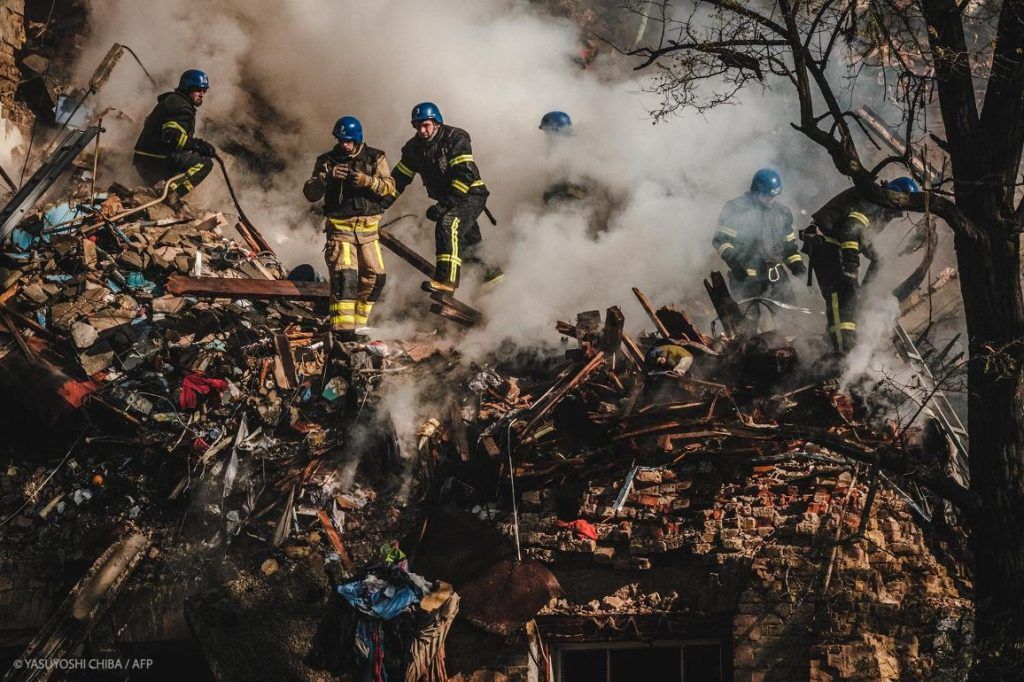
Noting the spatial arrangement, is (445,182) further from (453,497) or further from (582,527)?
(582,527)

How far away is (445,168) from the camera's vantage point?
31.1 feet

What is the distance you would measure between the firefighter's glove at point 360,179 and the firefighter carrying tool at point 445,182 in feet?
1.12

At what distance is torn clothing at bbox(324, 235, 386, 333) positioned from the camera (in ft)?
29.2

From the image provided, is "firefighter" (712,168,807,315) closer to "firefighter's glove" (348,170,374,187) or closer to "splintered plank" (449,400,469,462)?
"splintered plank" (449,400,469,462)

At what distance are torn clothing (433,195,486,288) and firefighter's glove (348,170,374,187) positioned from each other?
707 mm

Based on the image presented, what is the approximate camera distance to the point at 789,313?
29.1 feet

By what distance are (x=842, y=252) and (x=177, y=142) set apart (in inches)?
262

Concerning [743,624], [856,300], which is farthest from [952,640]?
[856,300]

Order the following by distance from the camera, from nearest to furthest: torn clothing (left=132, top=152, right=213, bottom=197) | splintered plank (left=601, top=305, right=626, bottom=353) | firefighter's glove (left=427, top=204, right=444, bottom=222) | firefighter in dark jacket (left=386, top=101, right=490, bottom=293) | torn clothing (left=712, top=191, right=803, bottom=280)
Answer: splintered plank (left=601, top=305, right=626, bottom=353) < torn clothing (left=712, top=191, right=803, bottom=280) < firefighter in dark jacket (left=386, top=101, right=490, bottom=293) < firefighter's glove (left=427, top=204, right=444, bottom=222) < torn clothing (left=132, top=152, right=213, bottom=197)

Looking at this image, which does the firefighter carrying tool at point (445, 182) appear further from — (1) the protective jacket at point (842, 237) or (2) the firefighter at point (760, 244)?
(1) the protective jacket at point (842, 237)

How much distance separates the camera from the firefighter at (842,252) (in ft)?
25.6

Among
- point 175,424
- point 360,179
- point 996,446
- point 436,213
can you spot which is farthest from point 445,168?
point 996,446

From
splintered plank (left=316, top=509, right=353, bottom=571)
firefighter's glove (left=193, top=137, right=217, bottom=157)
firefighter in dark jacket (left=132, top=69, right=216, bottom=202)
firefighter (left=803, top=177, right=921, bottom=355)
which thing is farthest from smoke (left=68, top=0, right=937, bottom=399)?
splintered plank (left=316, top=509, right=353, bottom=571)

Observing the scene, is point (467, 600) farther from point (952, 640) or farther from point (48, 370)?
point (48, 370)
